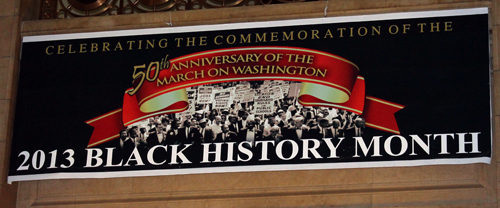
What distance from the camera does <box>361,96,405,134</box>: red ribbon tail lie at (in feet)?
31.3

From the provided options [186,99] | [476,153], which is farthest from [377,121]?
[186,99]

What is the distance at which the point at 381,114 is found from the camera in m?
9.60

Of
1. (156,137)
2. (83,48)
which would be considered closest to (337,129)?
(156,137)

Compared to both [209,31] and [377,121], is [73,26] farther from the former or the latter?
[377,121]

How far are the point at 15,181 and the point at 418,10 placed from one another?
17.2 ft

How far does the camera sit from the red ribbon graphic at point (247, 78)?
981 centimetres

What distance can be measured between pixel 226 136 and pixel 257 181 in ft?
2.11

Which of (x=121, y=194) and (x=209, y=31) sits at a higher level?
(x=209, y=31)

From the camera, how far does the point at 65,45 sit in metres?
10.6

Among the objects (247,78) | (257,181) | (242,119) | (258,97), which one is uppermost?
(247,78)

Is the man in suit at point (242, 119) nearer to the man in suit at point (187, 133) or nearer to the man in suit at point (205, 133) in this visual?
the man in suit at point (205, 133)

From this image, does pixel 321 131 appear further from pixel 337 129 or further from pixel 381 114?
pixel 381 114

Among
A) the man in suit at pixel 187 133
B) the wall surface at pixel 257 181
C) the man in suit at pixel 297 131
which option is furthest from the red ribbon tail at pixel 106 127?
the man in suit at pixel 297 131

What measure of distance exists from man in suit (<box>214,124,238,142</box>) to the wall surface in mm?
406
